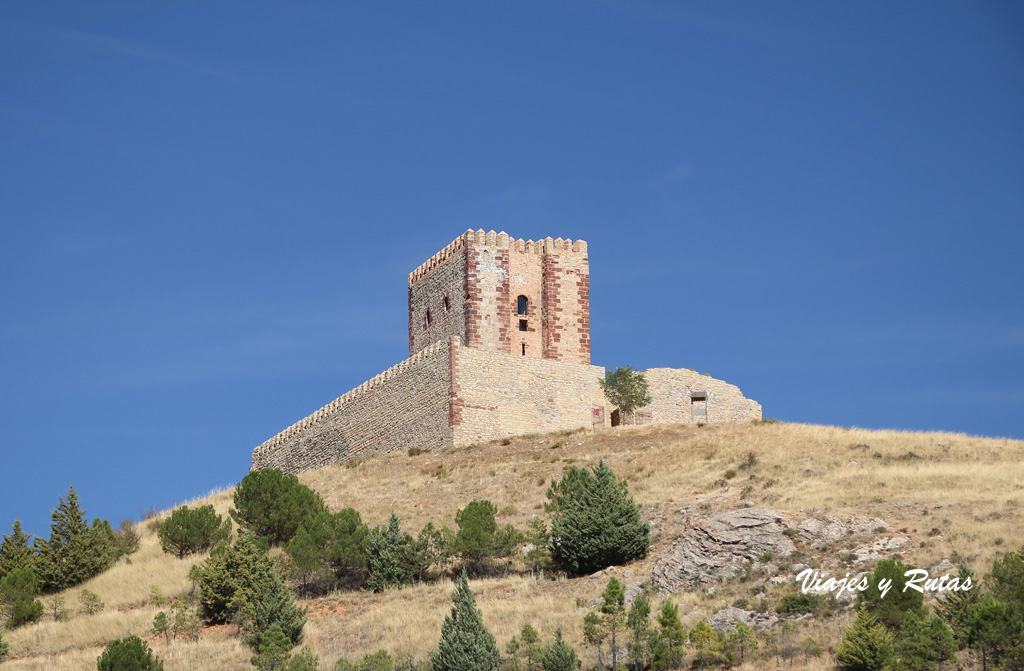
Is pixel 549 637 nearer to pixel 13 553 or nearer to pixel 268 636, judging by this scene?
pixel 268 636

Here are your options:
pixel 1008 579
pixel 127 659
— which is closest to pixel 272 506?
pixel 127 659

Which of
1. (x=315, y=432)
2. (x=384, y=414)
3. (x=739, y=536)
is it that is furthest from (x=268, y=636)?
(x=315, y=432)

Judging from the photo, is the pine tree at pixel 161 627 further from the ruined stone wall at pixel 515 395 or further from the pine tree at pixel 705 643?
the ruined stone wall at pixel 515 395

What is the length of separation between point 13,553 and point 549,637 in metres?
18.4

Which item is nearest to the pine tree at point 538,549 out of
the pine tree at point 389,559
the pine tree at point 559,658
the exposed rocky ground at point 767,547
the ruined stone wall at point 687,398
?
the pine tree at point 389,559

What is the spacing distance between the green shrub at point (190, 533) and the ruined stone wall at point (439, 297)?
13237 mm

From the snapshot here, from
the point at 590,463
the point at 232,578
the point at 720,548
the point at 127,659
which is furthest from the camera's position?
the point at 590,463

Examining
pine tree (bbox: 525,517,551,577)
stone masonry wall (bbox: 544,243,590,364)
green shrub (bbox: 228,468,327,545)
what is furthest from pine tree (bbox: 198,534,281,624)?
stone masonry wall (bbox: 544,243,590,364)

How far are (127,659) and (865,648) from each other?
13632mm

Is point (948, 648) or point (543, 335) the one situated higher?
point (543, 335)

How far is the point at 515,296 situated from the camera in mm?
45094

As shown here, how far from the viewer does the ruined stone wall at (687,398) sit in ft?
155

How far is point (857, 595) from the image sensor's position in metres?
21.2

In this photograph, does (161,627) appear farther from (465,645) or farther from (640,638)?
(640,638)
